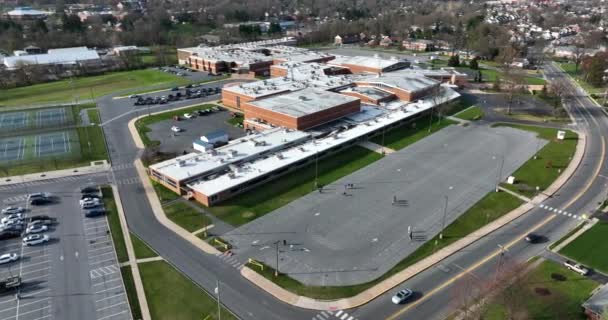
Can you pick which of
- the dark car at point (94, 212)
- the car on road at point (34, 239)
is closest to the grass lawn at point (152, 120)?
the dark car at point (94, 212)

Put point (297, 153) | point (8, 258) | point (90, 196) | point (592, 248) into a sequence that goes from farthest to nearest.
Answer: point (297, 153), point (90, 196), point (592, 248), point (8, 258)

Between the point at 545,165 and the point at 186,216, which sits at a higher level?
the point at 186,216

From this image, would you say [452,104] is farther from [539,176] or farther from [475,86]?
[539,176]

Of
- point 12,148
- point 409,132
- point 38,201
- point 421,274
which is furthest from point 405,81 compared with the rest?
point 12,148

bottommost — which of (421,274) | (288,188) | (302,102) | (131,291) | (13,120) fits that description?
(421,274)

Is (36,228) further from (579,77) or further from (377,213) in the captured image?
(579,77)

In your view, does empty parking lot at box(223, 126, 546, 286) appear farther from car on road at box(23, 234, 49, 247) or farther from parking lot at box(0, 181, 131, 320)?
car on road at box(23, 234, 49, 247)
